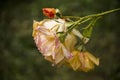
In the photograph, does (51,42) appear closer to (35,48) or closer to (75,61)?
(75,61)

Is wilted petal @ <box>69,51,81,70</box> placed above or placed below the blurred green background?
above

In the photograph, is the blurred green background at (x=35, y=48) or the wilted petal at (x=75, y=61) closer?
the wilted petal at (x=75, y=61)

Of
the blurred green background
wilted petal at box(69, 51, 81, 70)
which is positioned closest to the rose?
wilted petal at box(69, 51, 81, 70)

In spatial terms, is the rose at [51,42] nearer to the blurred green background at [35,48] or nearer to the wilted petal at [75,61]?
the wilted petal at [75,61]

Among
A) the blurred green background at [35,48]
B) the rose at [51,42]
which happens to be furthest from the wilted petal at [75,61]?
the blurred green background at [35,48]

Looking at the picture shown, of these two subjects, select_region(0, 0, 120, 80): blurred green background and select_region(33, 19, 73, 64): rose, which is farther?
select_region(0, 0, 120, 80): blurred green background

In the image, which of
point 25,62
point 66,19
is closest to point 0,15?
point 25,62

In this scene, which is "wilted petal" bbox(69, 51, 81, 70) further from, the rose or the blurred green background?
the blurred green background

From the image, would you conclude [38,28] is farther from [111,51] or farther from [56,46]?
[111,51]

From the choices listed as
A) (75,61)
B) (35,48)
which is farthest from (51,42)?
(35,48)

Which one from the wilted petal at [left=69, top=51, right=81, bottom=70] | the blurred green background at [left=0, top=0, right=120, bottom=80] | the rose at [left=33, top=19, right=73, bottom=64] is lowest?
the blurred green background at [left=0, top=0, right=120, bottom=80]
